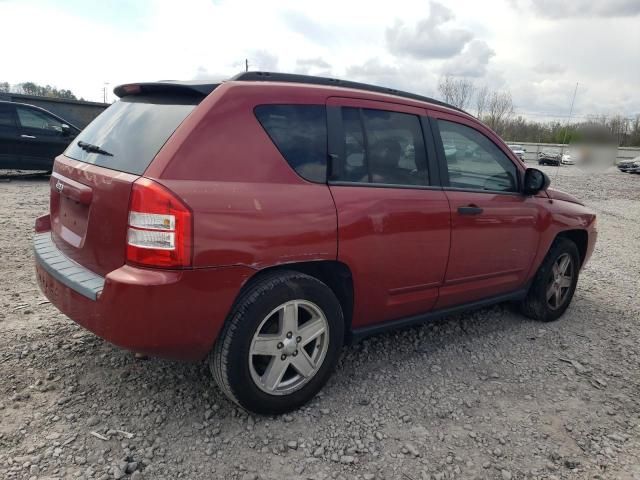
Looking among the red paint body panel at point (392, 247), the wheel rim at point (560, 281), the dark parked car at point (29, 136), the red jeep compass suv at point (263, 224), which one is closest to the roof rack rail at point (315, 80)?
the red jeep compass suv at point (263, 224)

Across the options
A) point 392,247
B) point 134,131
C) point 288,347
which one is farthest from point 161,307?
point 392,247

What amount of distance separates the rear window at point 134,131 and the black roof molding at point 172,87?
0.03 metres

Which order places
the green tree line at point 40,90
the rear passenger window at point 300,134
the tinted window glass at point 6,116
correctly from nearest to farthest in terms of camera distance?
the rear passenger window at point 300,134, the tinted window glass at point 6,116, the green tree line at point 40,90

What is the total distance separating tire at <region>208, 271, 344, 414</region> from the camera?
240 cm

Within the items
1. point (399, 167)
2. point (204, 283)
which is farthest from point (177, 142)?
point (399, 167)

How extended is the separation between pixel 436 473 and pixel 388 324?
3.22 feet

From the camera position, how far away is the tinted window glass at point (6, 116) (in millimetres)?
10125

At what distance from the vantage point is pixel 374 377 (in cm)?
314

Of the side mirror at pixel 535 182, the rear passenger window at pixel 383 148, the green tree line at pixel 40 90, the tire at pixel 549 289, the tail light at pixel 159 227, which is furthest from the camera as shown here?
the green tree line at pixel 40 90

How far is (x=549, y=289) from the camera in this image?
14.0 feet

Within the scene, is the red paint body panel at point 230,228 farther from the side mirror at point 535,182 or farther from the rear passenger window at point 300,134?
the side mirror at point 535,182

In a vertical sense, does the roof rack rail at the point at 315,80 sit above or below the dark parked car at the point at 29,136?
above

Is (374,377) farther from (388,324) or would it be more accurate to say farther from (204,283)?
(204,283)

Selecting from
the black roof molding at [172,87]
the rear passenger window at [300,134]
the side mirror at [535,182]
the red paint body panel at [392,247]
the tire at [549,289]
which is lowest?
the tire at [549,289]
